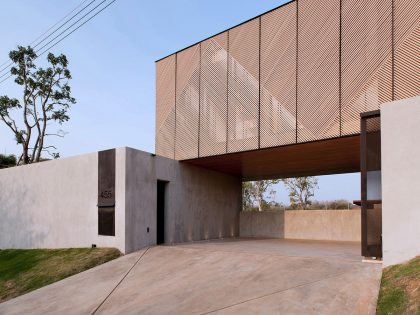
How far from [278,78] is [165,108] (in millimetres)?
5763

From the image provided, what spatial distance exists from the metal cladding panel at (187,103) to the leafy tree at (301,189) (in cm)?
2588

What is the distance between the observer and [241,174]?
21.3 m

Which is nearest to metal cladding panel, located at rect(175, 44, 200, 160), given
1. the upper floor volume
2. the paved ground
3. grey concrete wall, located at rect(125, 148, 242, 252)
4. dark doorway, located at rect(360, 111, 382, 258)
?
the upper floor volume

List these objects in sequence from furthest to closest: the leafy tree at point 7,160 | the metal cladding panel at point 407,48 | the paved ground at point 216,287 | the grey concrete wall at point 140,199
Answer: the leafy tree at point 7,160
the grey concrete wall at point 140,199
the metal cladding panel at point 407,48
the paved ground at point 216,287

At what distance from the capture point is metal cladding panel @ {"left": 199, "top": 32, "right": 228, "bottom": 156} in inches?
593

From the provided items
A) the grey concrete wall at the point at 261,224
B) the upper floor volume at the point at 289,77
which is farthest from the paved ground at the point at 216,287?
the grey concrete wall at the point at 261,224

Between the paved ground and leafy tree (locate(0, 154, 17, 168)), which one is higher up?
leafy tree (locate(0, 154, 17, 168))

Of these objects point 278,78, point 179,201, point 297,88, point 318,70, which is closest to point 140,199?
point 179,201

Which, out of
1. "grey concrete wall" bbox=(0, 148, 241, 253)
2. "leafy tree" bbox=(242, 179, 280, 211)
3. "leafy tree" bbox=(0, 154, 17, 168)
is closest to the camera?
"grey concrete wall" bbox=(0, 148, 241, 253)

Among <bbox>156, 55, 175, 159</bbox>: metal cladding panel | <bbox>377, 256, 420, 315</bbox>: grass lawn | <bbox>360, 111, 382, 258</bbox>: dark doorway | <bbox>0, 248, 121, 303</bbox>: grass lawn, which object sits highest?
<bbox>156, 55, 175, 159</bbox>: metal cladding panel

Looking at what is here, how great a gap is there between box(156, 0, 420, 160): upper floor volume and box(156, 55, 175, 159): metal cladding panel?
0.04m

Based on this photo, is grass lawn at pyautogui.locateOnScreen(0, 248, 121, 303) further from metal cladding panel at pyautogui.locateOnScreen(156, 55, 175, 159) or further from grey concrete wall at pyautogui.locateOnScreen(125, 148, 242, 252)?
metal cladding panel at pyautogui.locateOnScreen(156, 55, 175, 159)

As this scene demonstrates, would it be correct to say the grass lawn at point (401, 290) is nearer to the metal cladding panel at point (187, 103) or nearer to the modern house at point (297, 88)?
the modern house at point (297, 88)

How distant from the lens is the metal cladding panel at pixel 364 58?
1100cm
